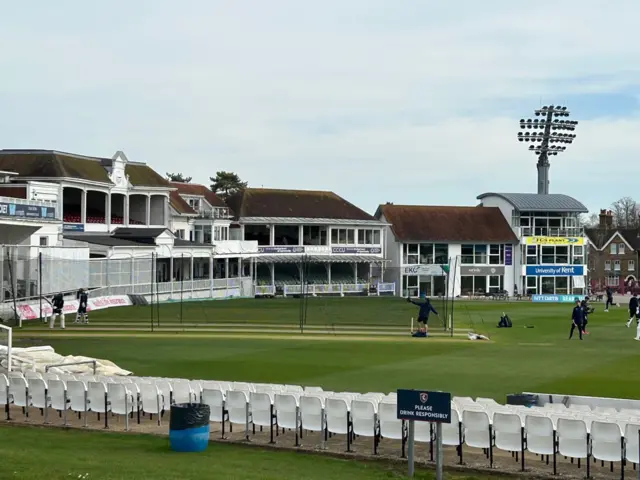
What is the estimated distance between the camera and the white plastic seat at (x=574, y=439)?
12258 millimetres

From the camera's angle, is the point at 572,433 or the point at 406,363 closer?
the point at 572,433

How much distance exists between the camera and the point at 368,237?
8550cm

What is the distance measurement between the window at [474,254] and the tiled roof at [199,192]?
78.6 ft

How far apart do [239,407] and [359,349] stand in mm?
15203

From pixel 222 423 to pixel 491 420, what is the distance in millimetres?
4766

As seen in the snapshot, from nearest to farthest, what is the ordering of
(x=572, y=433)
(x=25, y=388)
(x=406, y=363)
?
(x=572, y=433) < (x=25, y=388) < (x=406, y=363)

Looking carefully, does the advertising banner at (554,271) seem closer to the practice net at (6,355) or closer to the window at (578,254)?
the window at (578,254)

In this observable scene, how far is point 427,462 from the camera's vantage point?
13.1 m

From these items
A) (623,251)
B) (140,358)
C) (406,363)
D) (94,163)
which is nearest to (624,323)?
(406,363)

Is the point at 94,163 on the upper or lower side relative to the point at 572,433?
upper

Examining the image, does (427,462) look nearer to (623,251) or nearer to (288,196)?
(288,196)

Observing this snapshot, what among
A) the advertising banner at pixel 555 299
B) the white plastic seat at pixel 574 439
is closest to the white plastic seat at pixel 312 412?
the white plastic seat at pixel 574 439

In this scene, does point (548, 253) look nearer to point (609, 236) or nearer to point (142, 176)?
point (609, 236)

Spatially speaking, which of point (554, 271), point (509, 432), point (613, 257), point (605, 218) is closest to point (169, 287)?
point (554, 271)
